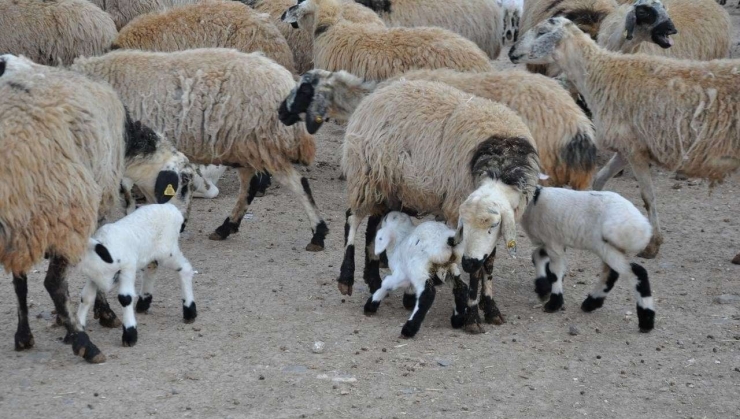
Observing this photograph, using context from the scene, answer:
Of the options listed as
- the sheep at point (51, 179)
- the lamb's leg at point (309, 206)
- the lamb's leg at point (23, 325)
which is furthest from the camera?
the lamb's leg at point (309, 206)

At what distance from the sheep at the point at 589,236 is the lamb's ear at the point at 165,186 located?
250 cm

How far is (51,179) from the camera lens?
19.9ft

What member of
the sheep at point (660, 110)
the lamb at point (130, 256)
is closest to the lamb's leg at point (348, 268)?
the lamb at point (130, 256)

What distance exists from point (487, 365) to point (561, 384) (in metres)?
0.47

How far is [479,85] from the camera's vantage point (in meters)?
7.88

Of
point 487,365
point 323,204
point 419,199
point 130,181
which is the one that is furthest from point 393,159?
point 323,204

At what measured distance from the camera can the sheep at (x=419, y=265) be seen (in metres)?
6.61

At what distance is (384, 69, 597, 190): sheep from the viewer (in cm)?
759

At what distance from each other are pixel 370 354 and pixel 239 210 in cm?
306

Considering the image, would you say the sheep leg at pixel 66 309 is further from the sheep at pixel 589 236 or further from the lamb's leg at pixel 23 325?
the sheep at pixel 589 236

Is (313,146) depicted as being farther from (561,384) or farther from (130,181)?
(561,384)

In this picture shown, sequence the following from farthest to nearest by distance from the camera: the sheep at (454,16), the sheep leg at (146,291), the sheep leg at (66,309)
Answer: the sheep at (454,16) < the sheep leg at (146,291) < the sheep leg at (66,309)

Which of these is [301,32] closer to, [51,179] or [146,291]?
[146,291]

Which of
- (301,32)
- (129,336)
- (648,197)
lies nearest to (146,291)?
(129,336)
